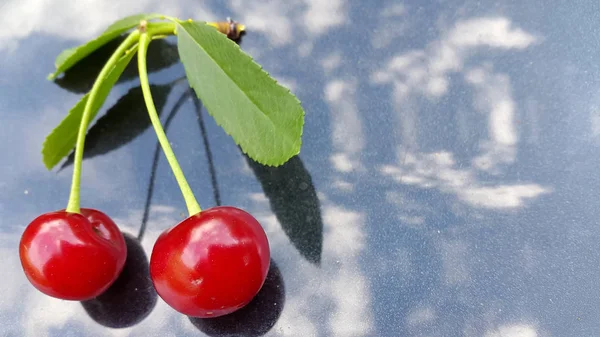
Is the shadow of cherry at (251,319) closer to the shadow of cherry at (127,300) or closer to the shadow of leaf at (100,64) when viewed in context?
the shadow of cherry at (127,300)

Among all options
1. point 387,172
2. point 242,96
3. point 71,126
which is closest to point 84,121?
point 71,126

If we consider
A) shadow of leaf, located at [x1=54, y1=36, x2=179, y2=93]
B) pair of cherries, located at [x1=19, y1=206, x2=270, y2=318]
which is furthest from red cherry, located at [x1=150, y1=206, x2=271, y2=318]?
shadow of leaf, located at [x1=54, y1=36, x2=179, y2=93]

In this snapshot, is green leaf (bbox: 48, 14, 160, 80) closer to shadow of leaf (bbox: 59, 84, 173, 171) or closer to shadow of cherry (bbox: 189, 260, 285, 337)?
shadow of leaf (bbox: 59, 84, 173, 171)

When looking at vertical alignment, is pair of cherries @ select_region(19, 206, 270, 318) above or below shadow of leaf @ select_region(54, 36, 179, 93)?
below

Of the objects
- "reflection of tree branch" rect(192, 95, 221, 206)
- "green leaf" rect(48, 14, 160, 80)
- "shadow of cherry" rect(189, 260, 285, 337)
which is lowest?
"shadow of cherry" rect(189, 260, 285, 337)

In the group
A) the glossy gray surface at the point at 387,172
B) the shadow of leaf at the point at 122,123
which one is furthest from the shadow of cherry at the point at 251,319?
the shadow of leaf at the point at 122,123

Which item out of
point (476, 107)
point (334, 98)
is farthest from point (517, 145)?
point (334, 98)

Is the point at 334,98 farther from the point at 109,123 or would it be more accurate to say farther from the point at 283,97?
the point at 109,123
